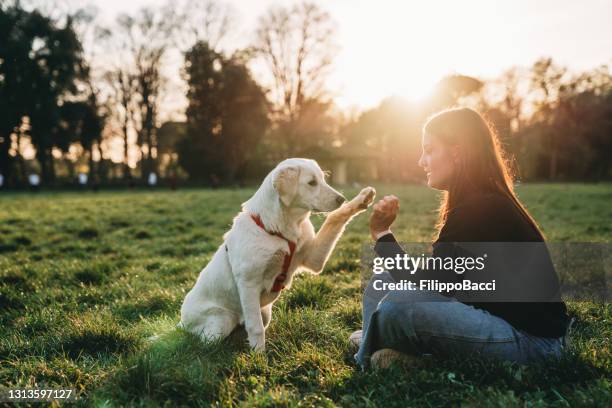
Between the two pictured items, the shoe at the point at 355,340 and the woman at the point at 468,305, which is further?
the shoe at the point at 355,340

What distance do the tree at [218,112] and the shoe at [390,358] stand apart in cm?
4041

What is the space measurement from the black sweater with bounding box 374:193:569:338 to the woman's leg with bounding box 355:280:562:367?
67mm

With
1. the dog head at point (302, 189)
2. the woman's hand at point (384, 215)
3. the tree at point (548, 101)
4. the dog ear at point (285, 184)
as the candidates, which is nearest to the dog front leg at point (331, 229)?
the dog head at point (302, 189)

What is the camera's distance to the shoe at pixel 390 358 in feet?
9.91

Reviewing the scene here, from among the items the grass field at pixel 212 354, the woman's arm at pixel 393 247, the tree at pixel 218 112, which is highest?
the tree at pixel 218 112

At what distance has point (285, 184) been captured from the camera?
3906 millimetres

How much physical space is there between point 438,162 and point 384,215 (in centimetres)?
53

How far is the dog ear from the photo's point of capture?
153 inches

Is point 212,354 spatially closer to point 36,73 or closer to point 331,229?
point 331,229

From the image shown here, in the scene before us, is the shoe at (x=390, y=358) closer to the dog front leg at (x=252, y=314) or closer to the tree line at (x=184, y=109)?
the dog front leg at (x=252, y=314)

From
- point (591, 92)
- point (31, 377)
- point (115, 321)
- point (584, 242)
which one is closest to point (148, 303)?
point (115, 321)

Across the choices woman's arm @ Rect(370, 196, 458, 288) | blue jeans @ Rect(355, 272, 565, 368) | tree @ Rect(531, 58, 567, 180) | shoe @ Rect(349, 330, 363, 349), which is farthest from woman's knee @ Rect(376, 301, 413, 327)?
tree @ Rect(531, 58, 567, 180)

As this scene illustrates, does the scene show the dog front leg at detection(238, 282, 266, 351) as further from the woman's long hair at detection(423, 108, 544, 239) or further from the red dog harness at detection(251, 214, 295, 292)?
the woman's long hair at detection(423, 108, 544, 239)

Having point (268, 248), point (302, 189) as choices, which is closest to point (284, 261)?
point (268, 248)
